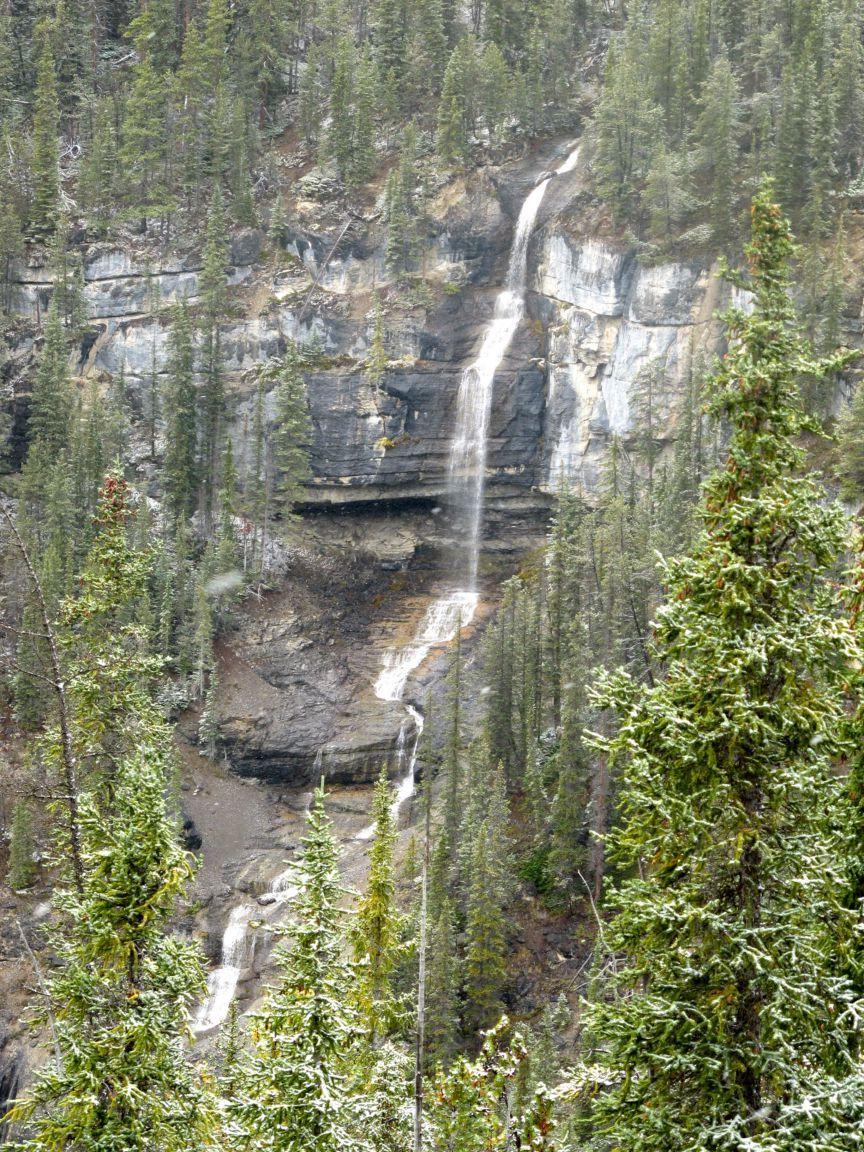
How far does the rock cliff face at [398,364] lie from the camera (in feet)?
231

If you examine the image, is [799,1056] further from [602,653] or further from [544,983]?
[602,653]

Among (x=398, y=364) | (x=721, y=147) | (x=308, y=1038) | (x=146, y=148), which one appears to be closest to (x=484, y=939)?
(x=308, y=1038)

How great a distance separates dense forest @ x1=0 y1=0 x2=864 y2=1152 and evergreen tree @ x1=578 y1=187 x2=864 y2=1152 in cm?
4

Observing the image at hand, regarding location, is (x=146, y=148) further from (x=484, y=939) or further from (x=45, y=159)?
(x=484, y=939)

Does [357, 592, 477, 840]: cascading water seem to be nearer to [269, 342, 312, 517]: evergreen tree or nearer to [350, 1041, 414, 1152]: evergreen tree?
[269, 342, 312, 517]: evergreen tree

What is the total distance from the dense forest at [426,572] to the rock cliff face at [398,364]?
342 millimetres

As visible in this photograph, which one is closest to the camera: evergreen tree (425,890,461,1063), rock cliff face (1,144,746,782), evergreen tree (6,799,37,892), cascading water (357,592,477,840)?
evergreen tree (425,890,461,1063)

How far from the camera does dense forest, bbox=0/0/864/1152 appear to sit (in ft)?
29.0

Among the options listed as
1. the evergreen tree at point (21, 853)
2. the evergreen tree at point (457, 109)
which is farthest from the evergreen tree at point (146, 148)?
the evergreen tree at point (21, 853)

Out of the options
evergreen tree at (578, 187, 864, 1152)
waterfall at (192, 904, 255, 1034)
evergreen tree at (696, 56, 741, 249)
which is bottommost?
waterfall at (192, 904, 255, 1034)

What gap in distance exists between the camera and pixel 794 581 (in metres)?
8.92

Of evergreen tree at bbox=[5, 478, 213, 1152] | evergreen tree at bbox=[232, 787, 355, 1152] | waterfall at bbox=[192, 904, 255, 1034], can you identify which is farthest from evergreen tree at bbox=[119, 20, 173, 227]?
evergreen tree at bbox=[232, 787, 355, 1152]

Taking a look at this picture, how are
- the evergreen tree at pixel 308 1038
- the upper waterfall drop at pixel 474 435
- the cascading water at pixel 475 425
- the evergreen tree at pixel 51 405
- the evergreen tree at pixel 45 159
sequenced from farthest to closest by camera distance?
the evergreen tree at pixel 45 159 → the upper waterfall drop at pixel 474 435 → the evergreen tree at pixel 51 405 → the cascading water at pixel 475 425 → the evergreen tree at pixel 308 1038

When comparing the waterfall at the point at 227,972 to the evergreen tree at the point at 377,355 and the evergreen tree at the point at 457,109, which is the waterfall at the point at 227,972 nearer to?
the evergreen tree at the point at 377,355
